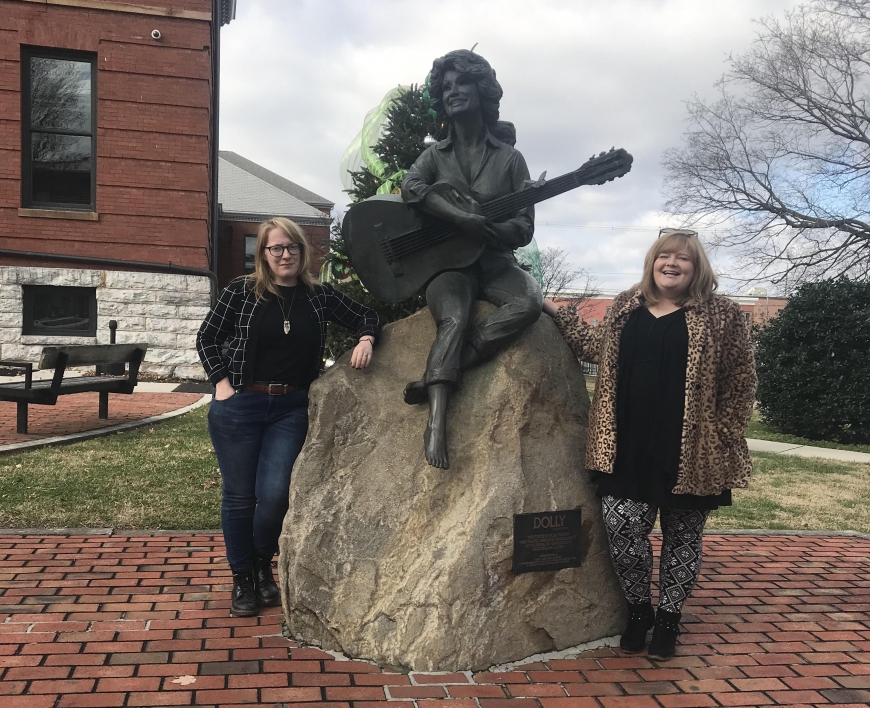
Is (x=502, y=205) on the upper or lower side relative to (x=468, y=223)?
upper

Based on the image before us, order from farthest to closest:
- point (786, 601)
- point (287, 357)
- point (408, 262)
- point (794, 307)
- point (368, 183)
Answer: point (794, 307) → point (368, 183) → point (786, 601) → point (408, 262) → point (287, 357)

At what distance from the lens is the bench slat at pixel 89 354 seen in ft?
25.8

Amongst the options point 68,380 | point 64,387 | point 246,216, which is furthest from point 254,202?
point 64,387

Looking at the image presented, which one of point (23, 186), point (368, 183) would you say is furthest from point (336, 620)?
point (23, 186)

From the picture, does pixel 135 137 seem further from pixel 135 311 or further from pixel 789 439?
pixel 789 439

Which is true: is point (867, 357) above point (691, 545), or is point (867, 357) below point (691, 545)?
above

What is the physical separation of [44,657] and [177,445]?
183 inches

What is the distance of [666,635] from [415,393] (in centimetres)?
166

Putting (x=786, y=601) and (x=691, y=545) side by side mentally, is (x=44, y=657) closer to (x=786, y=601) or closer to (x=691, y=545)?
(x=691, y=545)

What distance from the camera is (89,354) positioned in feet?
28.2

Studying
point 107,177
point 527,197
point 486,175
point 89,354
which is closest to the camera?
point 527,197

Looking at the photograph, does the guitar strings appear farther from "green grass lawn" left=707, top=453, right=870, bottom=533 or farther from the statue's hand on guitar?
"green grass lawn" left=707, top=453, right=870, bottom=533

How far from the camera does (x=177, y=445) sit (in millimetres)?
7703

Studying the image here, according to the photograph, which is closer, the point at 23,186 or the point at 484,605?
the point at 484,605
